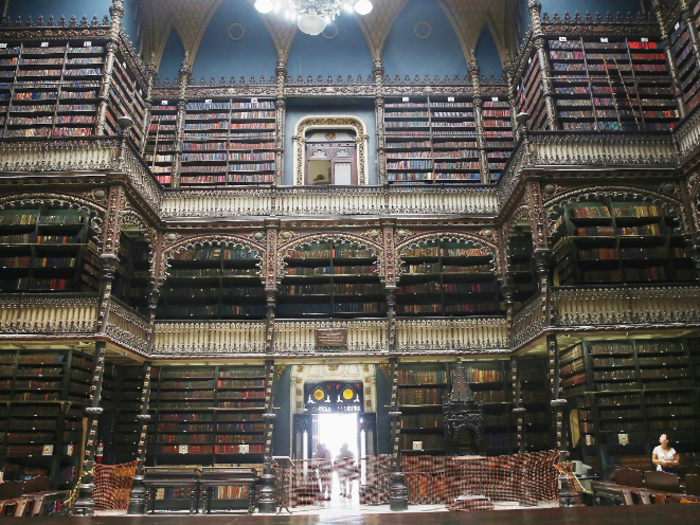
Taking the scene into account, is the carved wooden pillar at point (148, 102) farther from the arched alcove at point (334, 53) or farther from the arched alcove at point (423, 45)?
the arched alcove at point (423, 45)

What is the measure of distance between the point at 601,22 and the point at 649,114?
2039mm

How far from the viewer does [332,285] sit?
10133 millimetres

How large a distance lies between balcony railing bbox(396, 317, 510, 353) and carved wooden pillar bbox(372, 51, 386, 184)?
3135mm

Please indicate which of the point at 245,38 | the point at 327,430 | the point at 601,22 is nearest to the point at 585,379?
the point at 327,430

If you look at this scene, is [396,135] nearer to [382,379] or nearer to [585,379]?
[382,379]

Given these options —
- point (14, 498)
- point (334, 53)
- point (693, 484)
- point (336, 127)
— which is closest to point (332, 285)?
point (336, 127)

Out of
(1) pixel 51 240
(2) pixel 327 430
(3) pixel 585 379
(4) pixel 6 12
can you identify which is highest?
(4) pixel 6 12

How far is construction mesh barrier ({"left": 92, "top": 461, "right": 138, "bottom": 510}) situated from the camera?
7.73 metres

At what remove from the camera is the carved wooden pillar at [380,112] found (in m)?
11.0

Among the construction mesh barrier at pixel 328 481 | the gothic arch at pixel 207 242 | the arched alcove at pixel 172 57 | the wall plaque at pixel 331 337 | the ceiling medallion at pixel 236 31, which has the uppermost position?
the ceiling medallion at pixel 236 31

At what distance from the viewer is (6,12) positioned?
34.0 ft

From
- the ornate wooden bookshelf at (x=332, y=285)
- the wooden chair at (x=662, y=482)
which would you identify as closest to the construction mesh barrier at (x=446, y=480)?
the wooden chair at (x=662, y=482)

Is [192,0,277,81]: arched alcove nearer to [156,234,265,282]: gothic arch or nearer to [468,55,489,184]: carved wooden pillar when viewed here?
[156,234,265,282]: gothic arch

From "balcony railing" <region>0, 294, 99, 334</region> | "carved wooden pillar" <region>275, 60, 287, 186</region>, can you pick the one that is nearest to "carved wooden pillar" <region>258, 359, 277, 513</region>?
"balcony railing" <region>0, 294, 99, 334</region>
